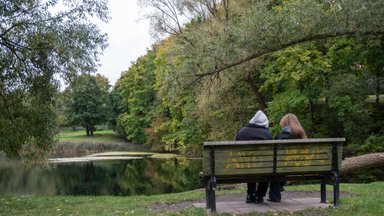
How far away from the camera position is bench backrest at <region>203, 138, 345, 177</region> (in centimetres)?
593

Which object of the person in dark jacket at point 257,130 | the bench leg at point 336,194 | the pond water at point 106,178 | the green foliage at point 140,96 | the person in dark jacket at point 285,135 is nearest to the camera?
the bench leg at point 336,194

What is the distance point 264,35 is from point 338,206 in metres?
6.04

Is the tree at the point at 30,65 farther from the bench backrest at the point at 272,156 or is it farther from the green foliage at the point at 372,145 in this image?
the green foliage at the point at 372,145

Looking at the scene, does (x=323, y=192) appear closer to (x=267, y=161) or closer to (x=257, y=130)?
(x=267, y=161)

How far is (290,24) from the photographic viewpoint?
11.0m

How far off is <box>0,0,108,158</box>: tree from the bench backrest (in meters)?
4.68

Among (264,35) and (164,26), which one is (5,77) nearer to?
(264,35)

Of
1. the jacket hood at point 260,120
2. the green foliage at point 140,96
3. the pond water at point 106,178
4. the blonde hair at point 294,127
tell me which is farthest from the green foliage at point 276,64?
the green foliage at point 140,96

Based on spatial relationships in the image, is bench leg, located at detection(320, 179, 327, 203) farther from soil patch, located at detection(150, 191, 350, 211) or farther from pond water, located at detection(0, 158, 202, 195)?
pond water, located at detection(0, 158, 202, 195)

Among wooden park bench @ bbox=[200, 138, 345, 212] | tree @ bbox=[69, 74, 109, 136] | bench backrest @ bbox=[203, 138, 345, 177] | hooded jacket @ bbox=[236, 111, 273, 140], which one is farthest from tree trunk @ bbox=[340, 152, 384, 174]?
tree @ bbox=[69, 74, 109, 136]

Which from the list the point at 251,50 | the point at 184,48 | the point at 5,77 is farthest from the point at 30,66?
the point at 184,48

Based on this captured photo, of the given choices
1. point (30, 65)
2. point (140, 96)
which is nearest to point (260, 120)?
point (30, 65)

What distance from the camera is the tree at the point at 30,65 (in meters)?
9.02

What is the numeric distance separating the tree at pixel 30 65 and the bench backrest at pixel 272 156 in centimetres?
468
